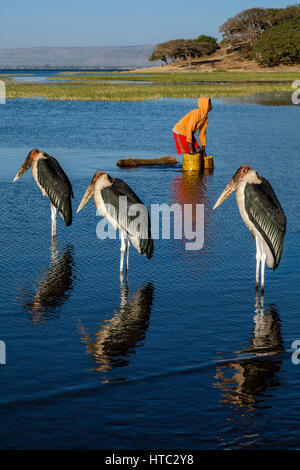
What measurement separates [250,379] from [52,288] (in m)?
3.05

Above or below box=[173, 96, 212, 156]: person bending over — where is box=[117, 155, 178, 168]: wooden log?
below

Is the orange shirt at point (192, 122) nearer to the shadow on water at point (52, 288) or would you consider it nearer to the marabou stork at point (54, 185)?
the marabou stork at point (54, 185)

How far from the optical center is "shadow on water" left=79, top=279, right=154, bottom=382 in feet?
19.6

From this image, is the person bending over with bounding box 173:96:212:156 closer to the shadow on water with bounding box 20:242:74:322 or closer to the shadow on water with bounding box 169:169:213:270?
the shadow on water with bounding box 169:169:213:270

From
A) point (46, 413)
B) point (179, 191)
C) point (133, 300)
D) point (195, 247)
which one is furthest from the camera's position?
point (179, 191)

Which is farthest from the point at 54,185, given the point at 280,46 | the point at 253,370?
the point at 280,46

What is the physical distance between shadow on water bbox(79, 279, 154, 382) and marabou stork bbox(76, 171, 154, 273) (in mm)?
678

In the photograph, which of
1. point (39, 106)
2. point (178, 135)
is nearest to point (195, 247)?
point (178, 135)

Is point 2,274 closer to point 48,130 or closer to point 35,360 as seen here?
point 35,360

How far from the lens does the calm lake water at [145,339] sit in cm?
489

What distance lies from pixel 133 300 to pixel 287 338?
1832 millimetres

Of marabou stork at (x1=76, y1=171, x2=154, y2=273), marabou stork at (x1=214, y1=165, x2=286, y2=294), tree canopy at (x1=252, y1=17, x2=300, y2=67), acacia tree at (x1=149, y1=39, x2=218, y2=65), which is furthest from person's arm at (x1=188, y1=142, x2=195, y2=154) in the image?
acacia tree at (x1=149, y1=39, x2=218, y2=65)

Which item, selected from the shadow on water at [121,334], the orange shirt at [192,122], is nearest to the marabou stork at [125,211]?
the shadow on water at [121,334]
